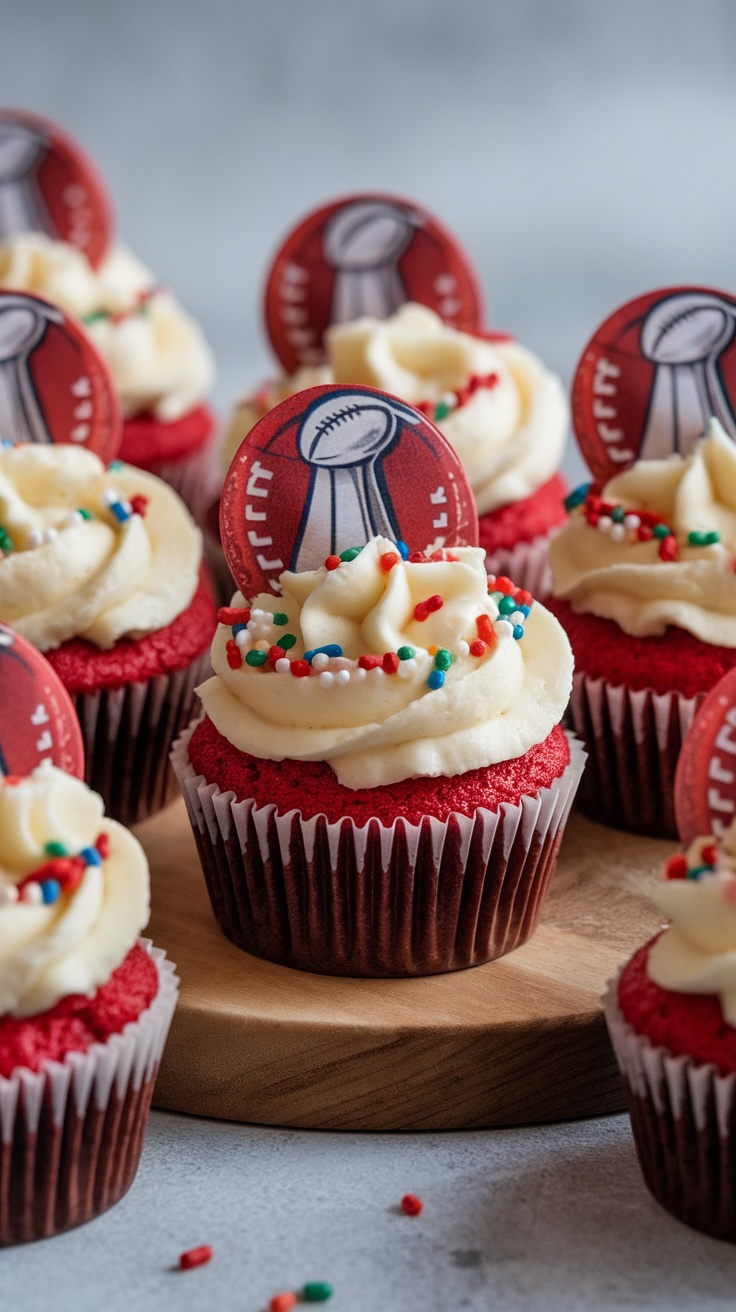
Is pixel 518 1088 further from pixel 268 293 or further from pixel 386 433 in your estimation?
pixel 268 293

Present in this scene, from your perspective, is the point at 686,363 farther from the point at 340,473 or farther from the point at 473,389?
the point at 340,473

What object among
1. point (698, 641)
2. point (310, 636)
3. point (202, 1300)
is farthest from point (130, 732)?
point (202, 1300)

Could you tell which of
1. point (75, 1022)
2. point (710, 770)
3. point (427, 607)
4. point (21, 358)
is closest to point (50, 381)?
point (21, 358)

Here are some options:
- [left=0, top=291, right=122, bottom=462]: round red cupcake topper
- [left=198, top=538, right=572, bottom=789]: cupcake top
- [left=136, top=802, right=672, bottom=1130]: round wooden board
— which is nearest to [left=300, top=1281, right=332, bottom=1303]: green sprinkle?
[left=136, top=802, right=672, bottom=1130]: round wooden board

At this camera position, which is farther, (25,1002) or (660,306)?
(660,306)

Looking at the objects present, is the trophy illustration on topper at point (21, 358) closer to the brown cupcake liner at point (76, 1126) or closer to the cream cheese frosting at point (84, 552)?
the cream cheese frosting at point (84, 552)
